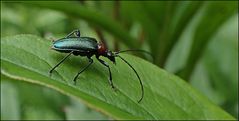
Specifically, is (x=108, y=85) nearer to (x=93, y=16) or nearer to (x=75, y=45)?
(x=75, y=45)

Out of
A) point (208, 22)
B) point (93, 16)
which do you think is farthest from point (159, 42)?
point (93, 16)

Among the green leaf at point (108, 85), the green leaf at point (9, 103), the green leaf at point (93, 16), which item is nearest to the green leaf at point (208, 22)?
the green leaf at point (93, 16)

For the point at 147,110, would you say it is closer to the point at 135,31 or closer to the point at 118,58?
the point at 118,58

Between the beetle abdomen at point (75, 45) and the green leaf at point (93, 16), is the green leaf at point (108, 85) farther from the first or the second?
the green leaf at point (93, 16)

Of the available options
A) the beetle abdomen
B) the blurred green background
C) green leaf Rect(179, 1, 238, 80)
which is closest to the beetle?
the beetle abdomen

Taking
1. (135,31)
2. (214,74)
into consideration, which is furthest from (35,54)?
(135,31)
